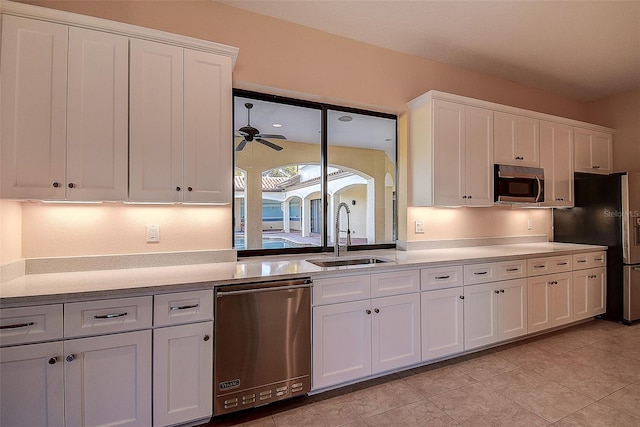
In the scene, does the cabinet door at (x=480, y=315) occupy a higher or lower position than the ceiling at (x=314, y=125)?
lower

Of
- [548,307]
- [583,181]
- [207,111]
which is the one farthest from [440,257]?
[583,181]

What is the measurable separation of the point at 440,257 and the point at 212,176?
201 centimetres

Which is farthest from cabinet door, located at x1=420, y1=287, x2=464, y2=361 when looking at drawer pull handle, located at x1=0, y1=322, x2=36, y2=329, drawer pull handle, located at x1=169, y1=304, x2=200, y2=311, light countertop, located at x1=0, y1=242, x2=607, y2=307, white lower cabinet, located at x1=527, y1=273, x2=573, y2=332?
drawer pull handle, located at x1=0, y1=322, x2=36, y2=329

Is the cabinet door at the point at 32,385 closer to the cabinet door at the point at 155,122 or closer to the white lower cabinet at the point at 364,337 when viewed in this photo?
the cabinet door at the point at 155,122

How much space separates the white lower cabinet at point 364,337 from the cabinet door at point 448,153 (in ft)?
3.66

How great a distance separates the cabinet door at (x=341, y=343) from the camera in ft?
7.08

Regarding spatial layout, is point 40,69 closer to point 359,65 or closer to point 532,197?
point 359,65

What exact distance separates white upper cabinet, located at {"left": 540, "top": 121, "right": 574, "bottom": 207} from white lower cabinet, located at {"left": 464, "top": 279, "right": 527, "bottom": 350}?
1.32m

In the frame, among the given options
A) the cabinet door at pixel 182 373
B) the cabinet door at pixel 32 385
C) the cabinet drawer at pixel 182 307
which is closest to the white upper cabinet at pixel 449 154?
the cabinet drawer at pixel 182 307

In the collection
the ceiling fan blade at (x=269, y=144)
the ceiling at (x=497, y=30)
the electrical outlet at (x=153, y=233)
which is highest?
the ceiling at (x=497, y=30)

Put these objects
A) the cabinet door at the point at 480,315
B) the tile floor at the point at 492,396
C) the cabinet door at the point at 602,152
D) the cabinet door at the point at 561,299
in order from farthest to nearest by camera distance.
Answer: the cabinet door at the point at 602,152
the cabinet door at the point at 561,299
the cabinet door at the point at 480,315
the tile floor at the point at 492,396

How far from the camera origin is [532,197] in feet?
11.3

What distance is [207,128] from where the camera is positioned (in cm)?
215

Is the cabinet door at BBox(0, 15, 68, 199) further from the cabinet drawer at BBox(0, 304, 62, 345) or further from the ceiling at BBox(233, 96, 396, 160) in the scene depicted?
the ceiling at BBox(233, 96, 396, 160)
